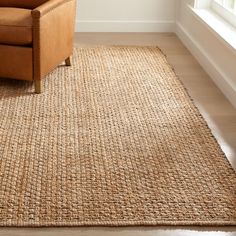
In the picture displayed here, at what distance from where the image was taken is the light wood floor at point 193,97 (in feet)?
5.76

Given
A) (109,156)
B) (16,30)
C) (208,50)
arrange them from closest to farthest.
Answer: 1. (109,156)
2. (16,30)
3. (208,50)

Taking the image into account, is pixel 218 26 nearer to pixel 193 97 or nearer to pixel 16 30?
pixel 193 97

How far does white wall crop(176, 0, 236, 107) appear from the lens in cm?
299

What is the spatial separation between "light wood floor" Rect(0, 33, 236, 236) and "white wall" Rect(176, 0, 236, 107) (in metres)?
0.05

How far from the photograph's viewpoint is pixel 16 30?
2.82m

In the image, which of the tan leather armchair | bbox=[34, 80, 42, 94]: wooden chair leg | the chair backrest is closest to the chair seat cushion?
the tan leather armchair

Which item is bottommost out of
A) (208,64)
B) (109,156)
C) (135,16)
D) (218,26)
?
(109,156)

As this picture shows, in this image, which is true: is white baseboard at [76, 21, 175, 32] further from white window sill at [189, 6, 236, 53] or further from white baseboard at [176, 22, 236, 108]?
white window sill at [189, 6, 236, 53]

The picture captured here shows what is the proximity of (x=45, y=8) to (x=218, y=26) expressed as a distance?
132 cm

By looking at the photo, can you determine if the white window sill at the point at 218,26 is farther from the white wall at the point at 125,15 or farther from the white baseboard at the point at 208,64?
the white wall at the point at 125,15

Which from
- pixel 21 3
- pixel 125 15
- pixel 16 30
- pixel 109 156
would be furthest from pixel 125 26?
pixel 109 156

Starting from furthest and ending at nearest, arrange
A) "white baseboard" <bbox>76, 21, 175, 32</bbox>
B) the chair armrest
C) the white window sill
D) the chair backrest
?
"white baseboard" <bbox>76, 21, 175, 32</bbox> < the chair backrest < the white window sill < the chair armrest

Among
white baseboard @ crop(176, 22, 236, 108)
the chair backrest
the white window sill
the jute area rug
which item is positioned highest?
the chair backrest

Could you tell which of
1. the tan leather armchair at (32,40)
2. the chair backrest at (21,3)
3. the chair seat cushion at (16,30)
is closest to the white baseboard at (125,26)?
the chair backrest at (21,3)
